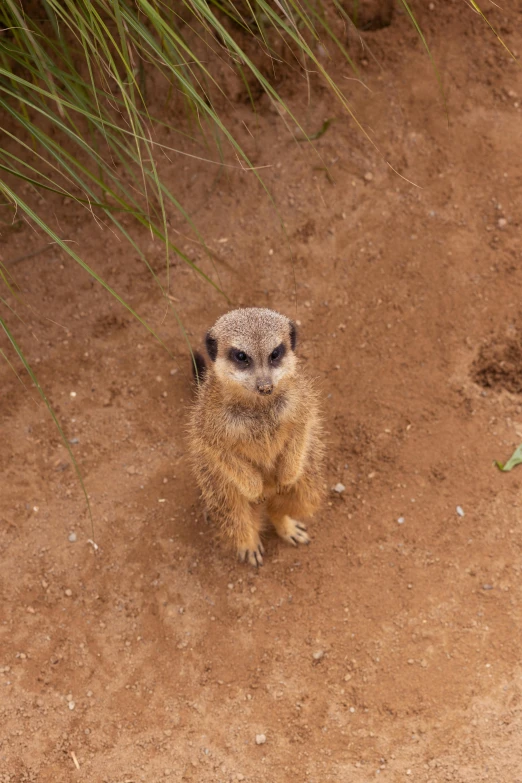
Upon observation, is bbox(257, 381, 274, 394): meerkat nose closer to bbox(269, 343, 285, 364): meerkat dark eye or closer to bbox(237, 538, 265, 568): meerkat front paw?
bbox(269, 343, 285, 364): meerkat dark eye

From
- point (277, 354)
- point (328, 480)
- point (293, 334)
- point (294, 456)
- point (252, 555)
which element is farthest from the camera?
point (328, 480)

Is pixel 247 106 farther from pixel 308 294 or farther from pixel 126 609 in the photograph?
pixel 126 609

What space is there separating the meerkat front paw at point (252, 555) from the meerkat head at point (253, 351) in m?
0.69

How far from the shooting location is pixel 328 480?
2758 mm

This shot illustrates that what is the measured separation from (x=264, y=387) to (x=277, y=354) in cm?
16

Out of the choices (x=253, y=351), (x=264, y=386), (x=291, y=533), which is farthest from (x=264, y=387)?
(x=291, y=533)

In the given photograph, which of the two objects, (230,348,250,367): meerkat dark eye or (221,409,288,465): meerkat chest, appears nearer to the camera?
(230,348,250,367): meerkat dark eye

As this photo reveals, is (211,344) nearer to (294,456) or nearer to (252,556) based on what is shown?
(294,456)

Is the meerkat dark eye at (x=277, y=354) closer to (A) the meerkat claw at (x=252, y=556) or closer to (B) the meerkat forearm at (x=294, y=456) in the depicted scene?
(B) the meerkat forearm at (x=294, y=456)

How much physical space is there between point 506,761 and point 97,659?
1.36 m

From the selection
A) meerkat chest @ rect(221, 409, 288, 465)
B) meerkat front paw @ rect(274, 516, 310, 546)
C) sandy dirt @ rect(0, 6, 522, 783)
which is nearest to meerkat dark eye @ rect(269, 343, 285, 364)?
meerkat chest @ rect(221, 409, 288, 465)

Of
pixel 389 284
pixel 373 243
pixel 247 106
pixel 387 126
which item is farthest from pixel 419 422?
pixel 247 106

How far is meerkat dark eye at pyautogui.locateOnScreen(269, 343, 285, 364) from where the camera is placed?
203 centimetres

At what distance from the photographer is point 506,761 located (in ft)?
6.87
